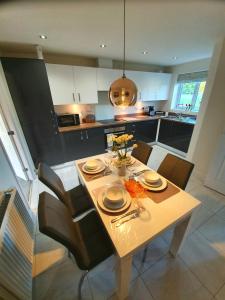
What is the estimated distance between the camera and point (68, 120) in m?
2.89

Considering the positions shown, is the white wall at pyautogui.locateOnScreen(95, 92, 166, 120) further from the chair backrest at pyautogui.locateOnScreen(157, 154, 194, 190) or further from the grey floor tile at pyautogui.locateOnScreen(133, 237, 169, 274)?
the grey floor tile at pyautogui.locateOnScreen(133, 237, 169, 274)

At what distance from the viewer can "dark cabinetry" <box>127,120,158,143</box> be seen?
11.4 feet

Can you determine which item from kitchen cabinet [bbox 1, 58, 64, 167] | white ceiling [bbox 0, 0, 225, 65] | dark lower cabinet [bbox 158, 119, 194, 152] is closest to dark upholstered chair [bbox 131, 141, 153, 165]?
white ceiling [bbox 0, 0, 225, 65]

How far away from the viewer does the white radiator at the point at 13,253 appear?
0.80 meters

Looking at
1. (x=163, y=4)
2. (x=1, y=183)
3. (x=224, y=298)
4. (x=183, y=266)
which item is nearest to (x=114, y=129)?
(x=163, y=4)

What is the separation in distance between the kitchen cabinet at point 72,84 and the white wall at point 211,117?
7.05 feet

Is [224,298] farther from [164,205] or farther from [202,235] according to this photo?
[164,205]

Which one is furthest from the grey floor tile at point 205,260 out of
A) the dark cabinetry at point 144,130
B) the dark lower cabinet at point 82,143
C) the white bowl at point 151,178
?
the dark cabinetry at point 144,130

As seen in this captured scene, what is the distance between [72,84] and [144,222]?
2.75m

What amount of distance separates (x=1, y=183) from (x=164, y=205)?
4.71ft

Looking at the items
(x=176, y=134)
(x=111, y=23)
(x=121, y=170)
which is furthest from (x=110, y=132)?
(x=111, y=23)

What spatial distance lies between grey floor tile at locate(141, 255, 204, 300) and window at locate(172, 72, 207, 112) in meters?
3.34

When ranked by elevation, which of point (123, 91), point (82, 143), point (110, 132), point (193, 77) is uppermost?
point (193, 77)

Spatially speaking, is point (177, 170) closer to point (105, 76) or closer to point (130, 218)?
point (130, 218)
